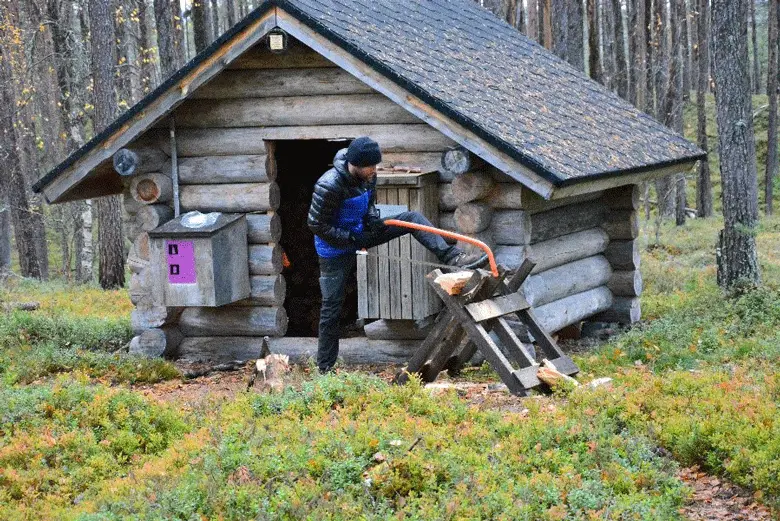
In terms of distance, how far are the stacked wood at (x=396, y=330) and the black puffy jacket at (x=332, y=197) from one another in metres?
1.58

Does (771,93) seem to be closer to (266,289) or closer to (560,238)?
(560,238)

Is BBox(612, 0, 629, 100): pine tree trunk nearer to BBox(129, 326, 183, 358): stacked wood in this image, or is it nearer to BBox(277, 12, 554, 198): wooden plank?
BBox(277, 12, 554, 198): wooden plank

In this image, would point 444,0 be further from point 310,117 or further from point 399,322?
point 399,322

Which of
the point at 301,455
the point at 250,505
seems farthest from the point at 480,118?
the point at 250,505

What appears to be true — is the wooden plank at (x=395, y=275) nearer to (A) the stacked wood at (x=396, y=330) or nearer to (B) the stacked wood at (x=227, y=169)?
(A) the stacked wood at (x=396, y=330)

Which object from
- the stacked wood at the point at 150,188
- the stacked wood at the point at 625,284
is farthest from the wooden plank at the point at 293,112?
the stacked wood at the point at 625,284

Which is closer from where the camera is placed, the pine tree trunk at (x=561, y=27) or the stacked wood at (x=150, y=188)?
the stacked wood at (x=150, y=188)

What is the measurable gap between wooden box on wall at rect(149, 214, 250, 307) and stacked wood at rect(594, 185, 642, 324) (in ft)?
16.5

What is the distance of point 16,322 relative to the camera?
11938mm

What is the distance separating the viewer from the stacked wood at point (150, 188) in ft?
35.7

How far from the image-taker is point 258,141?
423 inches

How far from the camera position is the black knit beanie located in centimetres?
880

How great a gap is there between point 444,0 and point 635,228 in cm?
430

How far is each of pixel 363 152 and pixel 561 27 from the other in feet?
44.0
